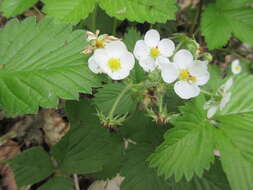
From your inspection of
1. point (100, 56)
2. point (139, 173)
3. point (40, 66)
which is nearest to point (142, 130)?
point (139, 173)

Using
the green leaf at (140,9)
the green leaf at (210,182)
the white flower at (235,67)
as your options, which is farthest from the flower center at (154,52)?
the white flower at (235,67)

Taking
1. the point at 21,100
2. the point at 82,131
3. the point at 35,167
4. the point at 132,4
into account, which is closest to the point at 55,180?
the point at 35,167

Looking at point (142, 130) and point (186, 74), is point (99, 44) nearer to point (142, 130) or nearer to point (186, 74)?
point (186, 74)

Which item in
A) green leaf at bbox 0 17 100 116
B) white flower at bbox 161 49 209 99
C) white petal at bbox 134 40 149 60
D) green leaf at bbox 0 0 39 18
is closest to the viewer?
green leaf at bbox 0 17 100 116

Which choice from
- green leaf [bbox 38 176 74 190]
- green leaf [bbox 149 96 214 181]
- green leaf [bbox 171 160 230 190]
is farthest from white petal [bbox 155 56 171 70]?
green leaf [bbox 38 176 74 190]

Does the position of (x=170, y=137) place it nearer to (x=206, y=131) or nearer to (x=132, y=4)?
(x=206, y=131)

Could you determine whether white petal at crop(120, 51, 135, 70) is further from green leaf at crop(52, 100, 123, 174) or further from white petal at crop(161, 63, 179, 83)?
green leaf at crop(52, 100, 123, 174)
